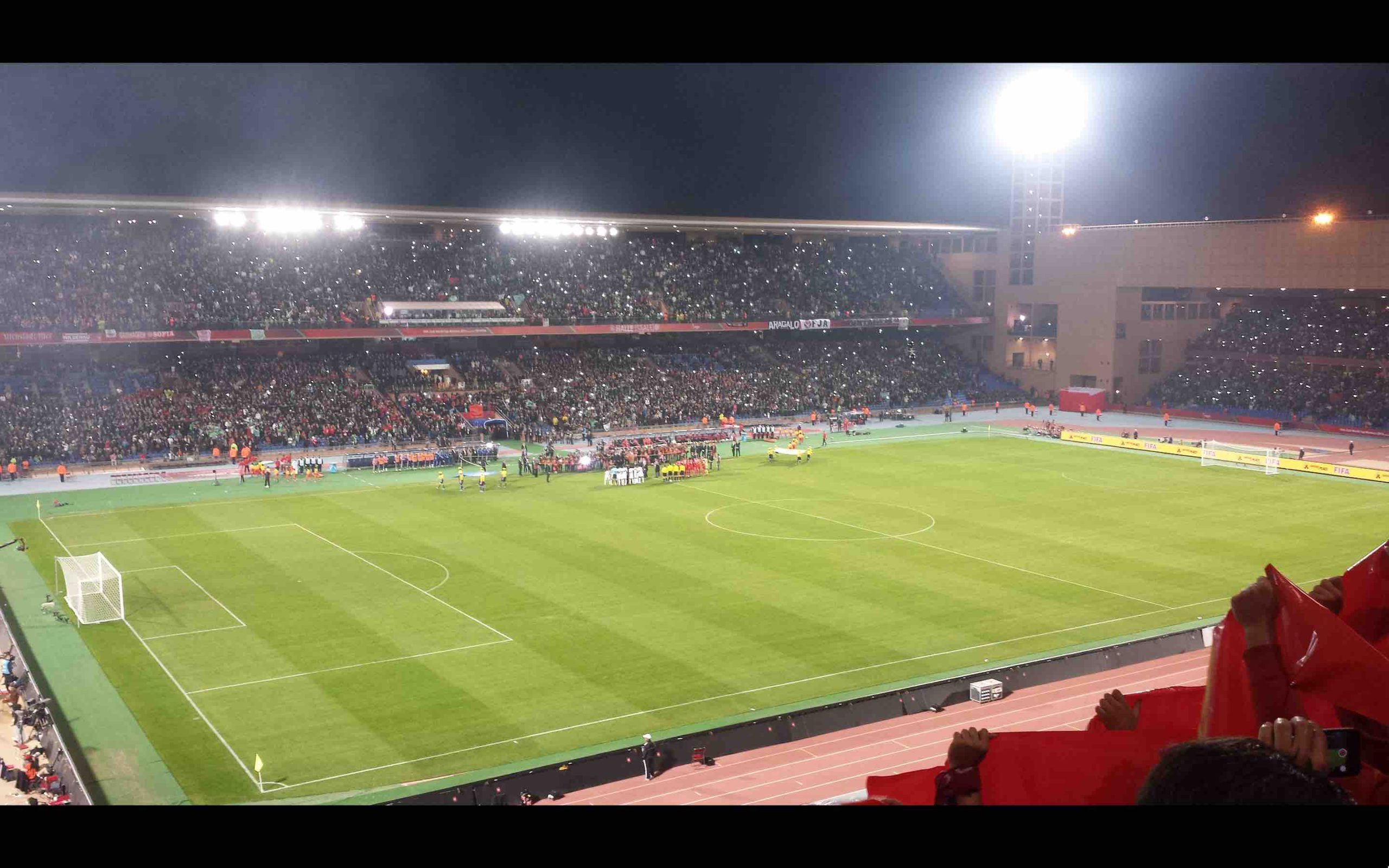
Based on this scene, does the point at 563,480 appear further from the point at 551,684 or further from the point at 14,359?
the point at 14,359

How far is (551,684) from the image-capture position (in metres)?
20.6

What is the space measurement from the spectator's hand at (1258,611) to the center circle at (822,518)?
27.8 m

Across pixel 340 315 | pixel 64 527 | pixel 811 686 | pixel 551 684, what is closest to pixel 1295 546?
pixel 811 686

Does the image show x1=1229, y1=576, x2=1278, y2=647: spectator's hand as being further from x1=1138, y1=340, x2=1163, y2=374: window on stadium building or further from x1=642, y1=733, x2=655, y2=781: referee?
x1=1138, y1=340, x2=1163, y2=374: window on stadium building

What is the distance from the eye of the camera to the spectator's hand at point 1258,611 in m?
3.81

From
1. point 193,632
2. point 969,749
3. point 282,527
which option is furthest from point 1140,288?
point 969,749

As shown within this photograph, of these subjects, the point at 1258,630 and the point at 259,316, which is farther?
the point at 259,316

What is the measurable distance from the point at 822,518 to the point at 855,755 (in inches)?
706

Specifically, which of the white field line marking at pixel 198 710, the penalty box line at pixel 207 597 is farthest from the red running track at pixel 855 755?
the penalty box line at pixel 207 597

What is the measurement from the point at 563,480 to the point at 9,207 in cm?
2697

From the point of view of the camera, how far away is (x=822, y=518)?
34.9m


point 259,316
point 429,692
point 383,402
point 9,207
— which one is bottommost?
point 429,692

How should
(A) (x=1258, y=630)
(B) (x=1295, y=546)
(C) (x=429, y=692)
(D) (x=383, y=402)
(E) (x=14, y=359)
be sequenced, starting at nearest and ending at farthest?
1. (A) (x=1258, y=630)
2. (C) (x=429, y=692)
3. (B) (x=1295, y=546)
4. (E) (x=14, y=359)
5. (D) (x=383, y=402)

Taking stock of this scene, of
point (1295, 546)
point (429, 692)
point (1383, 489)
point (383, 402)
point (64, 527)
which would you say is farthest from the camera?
point (383, 402)
